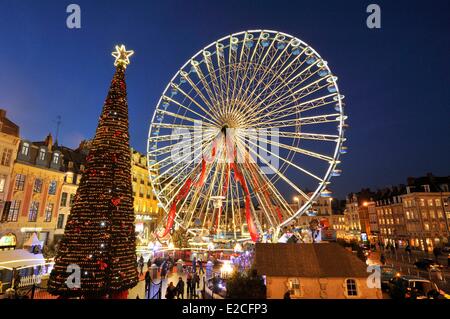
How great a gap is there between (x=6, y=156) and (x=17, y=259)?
13066mm

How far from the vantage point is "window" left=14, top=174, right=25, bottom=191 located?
2363 centimetres

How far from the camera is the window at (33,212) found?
24837 millimetres

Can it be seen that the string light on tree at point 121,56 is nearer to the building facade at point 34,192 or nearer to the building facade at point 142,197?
the building facade at point 34,192

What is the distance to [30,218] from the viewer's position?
24.8 m

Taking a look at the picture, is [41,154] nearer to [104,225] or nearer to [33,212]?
[33,212]

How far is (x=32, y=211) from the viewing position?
2509 cm

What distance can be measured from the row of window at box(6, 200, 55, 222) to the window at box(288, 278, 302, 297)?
24.1 m

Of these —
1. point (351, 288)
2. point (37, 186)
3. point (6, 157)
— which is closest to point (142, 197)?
point (37, 186)

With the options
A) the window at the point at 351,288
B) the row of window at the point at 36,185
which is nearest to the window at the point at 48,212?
the row of window at the point at 36,185

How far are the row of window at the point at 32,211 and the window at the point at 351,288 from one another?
26381 mm

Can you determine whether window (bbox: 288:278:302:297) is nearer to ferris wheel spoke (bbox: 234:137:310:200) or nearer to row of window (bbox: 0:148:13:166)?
ferris wheel spoke (bbox: 234:137:310:200)
